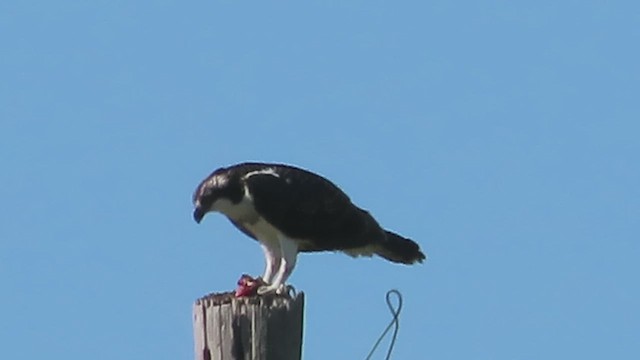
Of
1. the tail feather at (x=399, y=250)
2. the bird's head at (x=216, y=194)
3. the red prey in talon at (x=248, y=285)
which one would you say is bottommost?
the red prey in talon at (x=248, y=285)

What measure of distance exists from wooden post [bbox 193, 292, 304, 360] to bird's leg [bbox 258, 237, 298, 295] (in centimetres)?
78

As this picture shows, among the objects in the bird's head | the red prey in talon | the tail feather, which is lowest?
the red prey in talon

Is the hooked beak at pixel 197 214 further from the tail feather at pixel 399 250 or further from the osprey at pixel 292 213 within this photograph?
the tail feather at pixel 399 250

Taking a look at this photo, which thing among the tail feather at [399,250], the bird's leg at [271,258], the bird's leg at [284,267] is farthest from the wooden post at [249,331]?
the tail feather at [399,250]

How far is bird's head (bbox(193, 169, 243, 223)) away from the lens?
946cm

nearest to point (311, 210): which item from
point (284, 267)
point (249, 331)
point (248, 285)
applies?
point (284, 267)

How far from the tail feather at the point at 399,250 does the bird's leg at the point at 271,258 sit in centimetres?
68

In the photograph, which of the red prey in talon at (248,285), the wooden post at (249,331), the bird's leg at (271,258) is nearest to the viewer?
the wooden post at (249,331)

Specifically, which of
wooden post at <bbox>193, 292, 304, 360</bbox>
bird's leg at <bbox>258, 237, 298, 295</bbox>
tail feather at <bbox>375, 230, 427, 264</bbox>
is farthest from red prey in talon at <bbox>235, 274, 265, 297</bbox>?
tail feather at <bbox>375, 230, 427, 264</bbox>

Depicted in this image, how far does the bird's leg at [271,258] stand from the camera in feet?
29.0

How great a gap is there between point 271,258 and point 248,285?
158 cm

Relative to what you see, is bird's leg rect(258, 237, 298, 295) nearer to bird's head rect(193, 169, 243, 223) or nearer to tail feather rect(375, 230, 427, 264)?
bird's head rect(193, 169, 243, 223)

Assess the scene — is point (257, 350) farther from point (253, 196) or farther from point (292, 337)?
point (253, 196)

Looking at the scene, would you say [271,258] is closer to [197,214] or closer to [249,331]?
[197,214]
